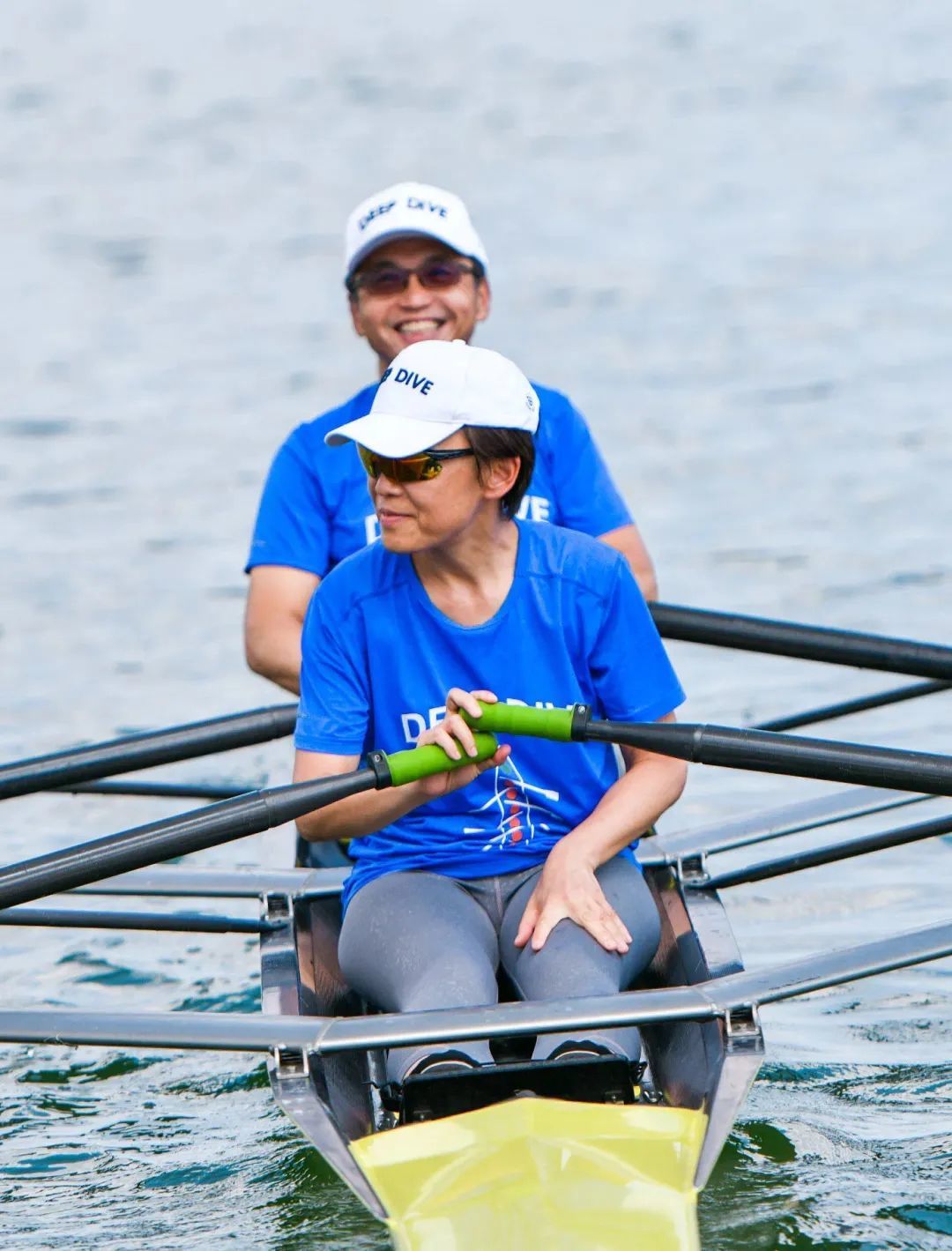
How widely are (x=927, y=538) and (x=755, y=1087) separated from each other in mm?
5756

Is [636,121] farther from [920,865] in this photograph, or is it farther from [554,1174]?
[554,1174]

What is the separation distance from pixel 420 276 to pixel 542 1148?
2392 mm

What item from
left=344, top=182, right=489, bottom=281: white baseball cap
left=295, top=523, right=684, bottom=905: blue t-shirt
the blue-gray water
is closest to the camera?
left=295, top=523, right=684, bottom=905: blue t-shirt

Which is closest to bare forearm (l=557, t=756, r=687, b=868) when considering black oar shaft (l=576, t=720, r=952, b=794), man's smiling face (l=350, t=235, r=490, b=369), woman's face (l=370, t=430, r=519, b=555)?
black oar shaft (l=576, t=720, r=952, b=794)

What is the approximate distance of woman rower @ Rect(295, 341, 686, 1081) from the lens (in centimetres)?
379

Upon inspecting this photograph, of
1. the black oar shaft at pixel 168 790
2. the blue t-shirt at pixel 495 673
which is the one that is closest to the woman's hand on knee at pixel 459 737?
the blue t-shirt at pixel 495 673

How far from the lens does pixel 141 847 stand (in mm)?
3863

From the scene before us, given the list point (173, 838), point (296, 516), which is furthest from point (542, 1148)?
point (296, 516)

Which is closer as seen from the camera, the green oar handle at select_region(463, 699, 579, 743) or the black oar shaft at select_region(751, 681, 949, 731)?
the green oar handle at select_region(463, 699, 579, 743)

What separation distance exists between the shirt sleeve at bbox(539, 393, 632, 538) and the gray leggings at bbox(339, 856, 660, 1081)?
117 cm

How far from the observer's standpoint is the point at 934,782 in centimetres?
397

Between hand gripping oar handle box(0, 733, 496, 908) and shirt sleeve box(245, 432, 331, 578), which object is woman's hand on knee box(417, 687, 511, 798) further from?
shirt sleeve box(245, 432, 331, 578)

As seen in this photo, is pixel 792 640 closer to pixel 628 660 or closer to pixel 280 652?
pixel 280 652

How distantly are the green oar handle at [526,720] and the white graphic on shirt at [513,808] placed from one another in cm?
19
